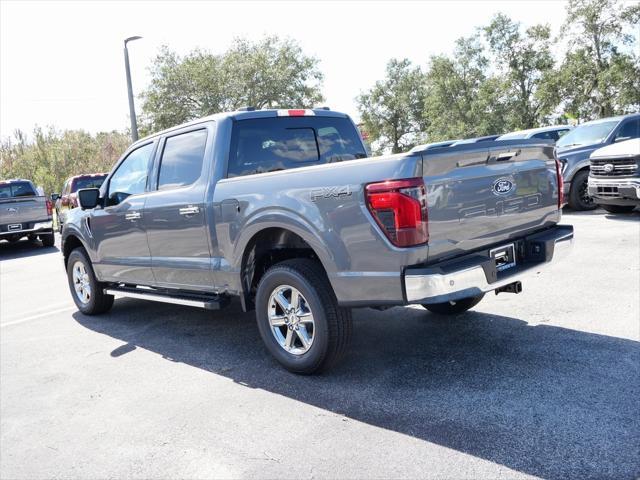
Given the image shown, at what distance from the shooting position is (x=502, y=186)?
385 centimetres

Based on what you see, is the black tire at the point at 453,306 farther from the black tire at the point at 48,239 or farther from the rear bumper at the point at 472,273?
the black tire at the point at 48,239

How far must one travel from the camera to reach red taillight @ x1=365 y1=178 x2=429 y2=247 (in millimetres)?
3293

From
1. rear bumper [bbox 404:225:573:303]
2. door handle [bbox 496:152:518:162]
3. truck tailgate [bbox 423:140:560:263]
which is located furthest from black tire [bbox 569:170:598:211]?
door handle [bbox 496:152:518:162]

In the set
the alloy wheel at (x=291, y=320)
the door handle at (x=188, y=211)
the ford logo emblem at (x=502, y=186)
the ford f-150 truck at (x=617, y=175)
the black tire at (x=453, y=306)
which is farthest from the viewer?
the ford f-150 truck at (x=617, y=175)

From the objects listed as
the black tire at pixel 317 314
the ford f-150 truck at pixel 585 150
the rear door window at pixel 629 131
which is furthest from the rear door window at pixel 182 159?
the rear door window at pixel 629 131

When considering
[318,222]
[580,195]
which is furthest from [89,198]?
[580,195]

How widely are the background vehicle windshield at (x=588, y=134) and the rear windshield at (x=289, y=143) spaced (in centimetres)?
820

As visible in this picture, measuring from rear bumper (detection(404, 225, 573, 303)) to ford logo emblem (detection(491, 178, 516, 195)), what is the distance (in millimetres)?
377

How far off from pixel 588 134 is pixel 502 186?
9506 mm

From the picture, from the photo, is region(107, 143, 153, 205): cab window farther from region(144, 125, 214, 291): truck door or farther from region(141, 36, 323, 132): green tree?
region(141, 36, 323, 132): green tree

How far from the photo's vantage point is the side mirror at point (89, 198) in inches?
237

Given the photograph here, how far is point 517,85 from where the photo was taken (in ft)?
176

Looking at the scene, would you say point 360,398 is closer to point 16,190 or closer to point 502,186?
point 502,186

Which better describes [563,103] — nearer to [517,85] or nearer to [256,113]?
[517,85]
